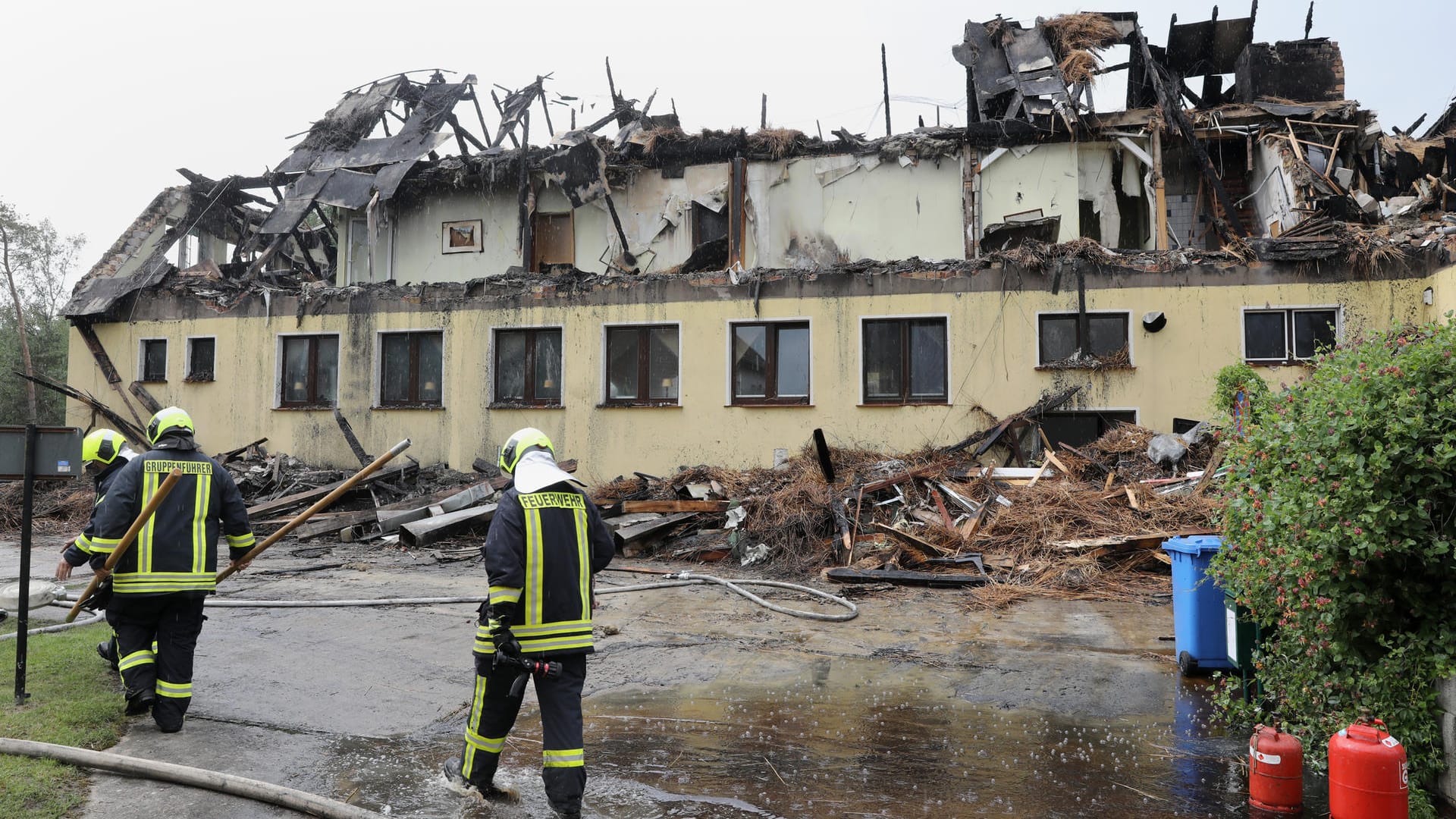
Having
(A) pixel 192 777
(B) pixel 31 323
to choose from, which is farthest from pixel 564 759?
(B) pixel 31 323

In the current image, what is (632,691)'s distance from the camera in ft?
20.4

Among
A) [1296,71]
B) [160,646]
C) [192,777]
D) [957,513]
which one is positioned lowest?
[192,777]

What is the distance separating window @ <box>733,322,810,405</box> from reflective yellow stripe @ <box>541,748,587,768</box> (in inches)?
495

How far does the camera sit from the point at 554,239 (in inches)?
805

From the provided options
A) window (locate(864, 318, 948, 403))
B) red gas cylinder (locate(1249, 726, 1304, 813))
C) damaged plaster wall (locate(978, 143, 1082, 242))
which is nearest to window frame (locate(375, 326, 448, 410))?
window (locate(864, 318, 948, 403))

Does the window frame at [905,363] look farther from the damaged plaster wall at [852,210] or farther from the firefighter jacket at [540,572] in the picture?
the firefighter jacket at [540,572]

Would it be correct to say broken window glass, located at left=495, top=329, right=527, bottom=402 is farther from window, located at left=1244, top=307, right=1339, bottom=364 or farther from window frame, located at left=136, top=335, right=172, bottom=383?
window, located at left=1244, top=307, right=1339, bottom=364

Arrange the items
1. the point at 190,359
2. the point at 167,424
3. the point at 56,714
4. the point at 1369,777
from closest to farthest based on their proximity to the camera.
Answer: the point at 1369,777
the point at 56,714
the point at 167,424
the point at 190,359

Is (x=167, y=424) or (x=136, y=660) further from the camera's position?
(x=167, y=424)

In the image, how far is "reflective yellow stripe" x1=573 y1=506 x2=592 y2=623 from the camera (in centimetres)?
434

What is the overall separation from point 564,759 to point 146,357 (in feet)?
63.7

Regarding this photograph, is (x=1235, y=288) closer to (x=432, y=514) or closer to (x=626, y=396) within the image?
(x=626, y=396)

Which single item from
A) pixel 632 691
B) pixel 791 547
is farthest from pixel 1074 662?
pixel 791 547

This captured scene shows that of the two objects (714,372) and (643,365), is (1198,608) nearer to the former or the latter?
(714,372)
